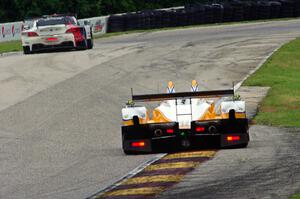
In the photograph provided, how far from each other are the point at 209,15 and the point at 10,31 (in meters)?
10.5

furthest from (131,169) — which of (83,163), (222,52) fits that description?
(222,52)

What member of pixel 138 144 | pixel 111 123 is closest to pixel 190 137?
pixel 138 144

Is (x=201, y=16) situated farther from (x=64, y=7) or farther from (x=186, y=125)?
(x=186, y=125)

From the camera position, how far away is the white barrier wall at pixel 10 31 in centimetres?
4941

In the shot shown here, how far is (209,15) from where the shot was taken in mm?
50281

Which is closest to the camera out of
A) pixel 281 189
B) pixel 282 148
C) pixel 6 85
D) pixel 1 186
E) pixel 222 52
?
pixel 281 189

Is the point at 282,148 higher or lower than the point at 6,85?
higher

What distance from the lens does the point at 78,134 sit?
17.7 meters

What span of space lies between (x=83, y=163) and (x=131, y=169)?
1291 mm

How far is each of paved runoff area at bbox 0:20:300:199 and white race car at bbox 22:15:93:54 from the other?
457 millimetres

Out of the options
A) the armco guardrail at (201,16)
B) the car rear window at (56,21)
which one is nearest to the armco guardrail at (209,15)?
the armco guardrail at (201,16)

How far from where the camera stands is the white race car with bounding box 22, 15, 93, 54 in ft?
112

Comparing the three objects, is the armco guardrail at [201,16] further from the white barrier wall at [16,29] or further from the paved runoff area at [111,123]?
the paved runoff area at [111,123]

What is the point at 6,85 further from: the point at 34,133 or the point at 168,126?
the point at 168,126
